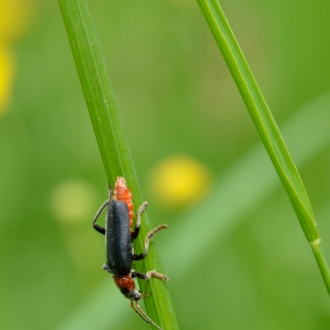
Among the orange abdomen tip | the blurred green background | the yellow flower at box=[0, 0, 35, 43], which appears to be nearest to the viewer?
the orange abdomen tip

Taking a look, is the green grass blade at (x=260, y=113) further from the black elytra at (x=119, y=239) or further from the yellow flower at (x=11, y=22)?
the yellow flower at (x=11, y=22)

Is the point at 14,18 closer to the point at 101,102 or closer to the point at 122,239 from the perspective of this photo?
the point at 122,239

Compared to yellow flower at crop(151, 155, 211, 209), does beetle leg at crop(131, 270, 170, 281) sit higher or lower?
lower

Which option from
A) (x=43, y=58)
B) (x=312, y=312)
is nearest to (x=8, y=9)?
(x=43, y=58)

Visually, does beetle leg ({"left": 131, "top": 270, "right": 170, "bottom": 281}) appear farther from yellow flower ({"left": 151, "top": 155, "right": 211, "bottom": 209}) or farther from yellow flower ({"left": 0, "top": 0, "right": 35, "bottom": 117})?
yellow flower ({"left": 0, "top": 0, "right": 35, "bottom": 117})

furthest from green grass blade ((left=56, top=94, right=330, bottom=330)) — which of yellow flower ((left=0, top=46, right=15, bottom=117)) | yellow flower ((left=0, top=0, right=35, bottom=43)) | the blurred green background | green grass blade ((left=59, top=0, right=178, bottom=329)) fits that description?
yellow flower ((left=0, top=0, right=35, bottom=43))

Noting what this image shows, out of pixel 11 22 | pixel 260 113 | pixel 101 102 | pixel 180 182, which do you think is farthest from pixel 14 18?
pixel 260 113
